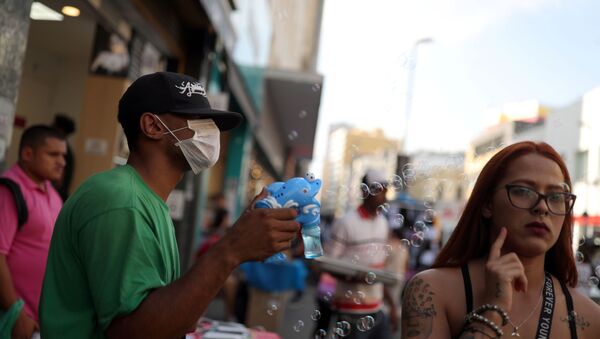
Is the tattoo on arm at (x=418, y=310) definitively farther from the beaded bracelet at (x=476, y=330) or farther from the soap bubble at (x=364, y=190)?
the soap bubble at (x=364, y=190)

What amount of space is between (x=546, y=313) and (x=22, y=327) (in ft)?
8.21

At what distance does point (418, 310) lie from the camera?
209 centimetres

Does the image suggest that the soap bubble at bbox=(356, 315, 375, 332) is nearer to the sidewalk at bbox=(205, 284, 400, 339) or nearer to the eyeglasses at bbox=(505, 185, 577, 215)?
the eyeglasses at bbox=(505, 185, 577, 215)

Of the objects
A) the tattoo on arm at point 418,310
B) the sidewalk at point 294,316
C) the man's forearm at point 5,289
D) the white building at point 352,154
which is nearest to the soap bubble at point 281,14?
the white building at point 352,154

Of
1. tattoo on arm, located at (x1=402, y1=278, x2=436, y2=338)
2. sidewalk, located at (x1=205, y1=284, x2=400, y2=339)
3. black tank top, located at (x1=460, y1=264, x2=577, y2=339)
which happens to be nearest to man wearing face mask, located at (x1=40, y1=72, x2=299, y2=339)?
tattoo on arm, located at (x1=402, y1=278, x2=436, y2=338)

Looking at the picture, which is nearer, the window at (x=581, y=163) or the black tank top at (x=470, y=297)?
the black tank top at (x=470, y=297)

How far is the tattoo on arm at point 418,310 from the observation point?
6.77 ft

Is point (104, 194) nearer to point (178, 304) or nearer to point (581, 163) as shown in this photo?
point (178, 304)

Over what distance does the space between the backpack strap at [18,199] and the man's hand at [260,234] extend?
6.94 feet

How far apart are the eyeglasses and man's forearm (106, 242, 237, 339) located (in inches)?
40.2

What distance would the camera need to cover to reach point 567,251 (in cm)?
233

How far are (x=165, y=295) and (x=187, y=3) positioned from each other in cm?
664

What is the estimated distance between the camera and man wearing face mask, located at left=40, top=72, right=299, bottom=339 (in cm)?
165

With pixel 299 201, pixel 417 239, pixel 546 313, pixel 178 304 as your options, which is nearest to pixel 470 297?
pixel 546 313
